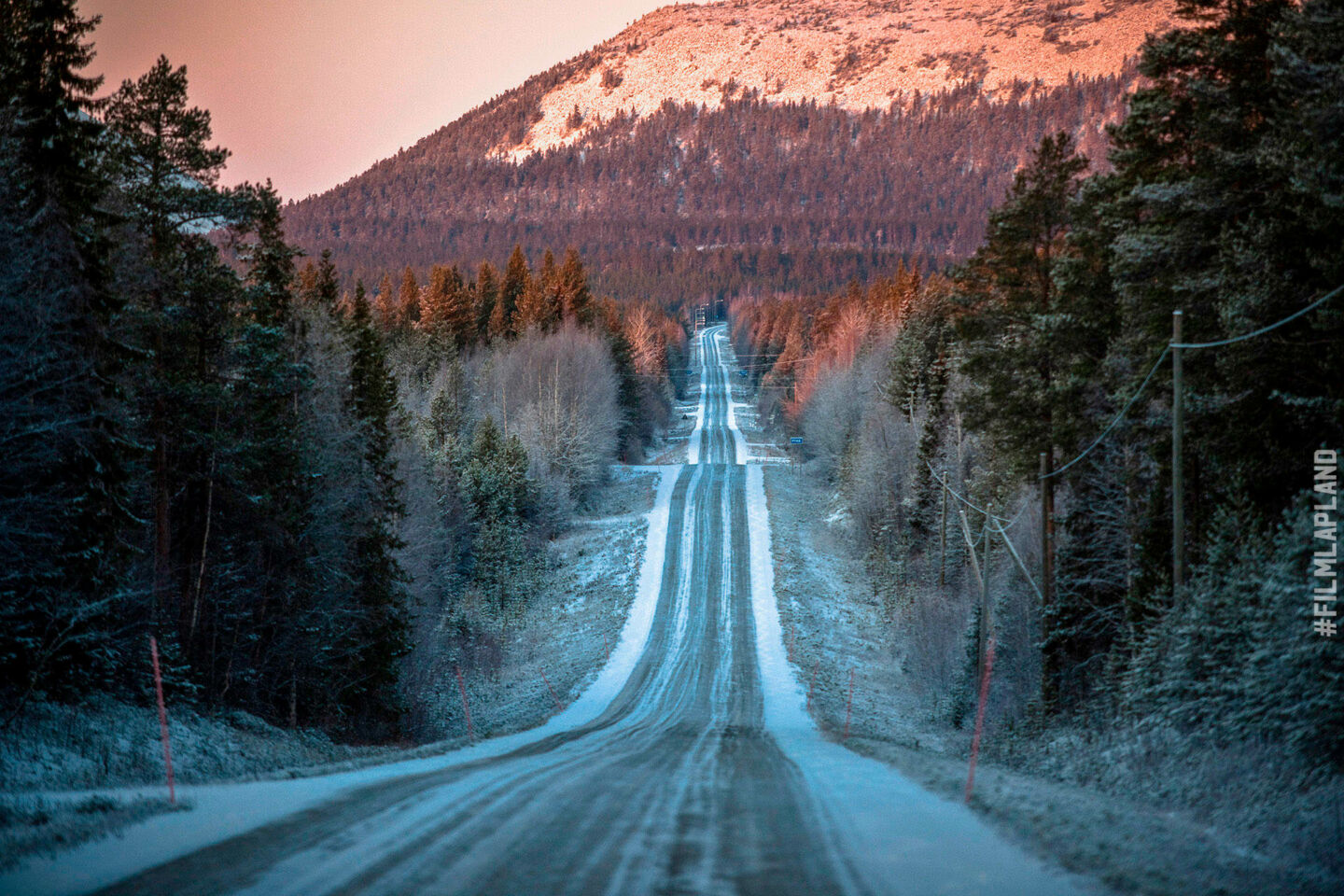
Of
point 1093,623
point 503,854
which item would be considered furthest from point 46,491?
point 1093,623

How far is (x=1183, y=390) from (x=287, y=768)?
16.2 meters

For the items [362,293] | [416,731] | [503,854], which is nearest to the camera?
[503,854]

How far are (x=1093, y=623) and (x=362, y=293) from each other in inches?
1181

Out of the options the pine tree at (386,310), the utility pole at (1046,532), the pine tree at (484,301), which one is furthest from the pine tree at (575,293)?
the utility pole at (1046,532)

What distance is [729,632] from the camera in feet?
131

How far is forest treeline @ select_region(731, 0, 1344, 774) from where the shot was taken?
12453mm

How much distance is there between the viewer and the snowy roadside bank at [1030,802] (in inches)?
251

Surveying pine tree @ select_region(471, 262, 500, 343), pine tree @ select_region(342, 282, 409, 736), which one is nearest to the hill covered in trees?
pine tree @ select_region(342, 282, 409, 736)

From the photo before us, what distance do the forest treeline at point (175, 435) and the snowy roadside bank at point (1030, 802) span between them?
1361 cm

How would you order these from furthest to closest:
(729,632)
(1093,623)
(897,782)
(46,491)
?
(729,632), (1093,623), (46,491), (897,782)

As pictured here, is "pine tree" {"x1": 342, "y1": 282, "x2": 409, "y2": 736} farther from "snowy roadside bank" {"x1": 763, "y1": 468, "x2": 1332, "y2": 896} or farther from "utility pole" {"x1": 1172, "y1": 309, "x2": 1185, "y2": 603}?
"utility pole" {"x1": 1172, "y1": 309, "x2": 1185, "y2": 603}

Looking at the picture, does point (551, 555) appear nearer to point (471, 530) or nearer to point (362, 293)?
point (471, 530)

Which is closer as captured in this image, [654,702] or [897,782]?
[897,782]

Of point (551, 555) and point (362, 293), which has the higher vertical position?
point (362, 293)
